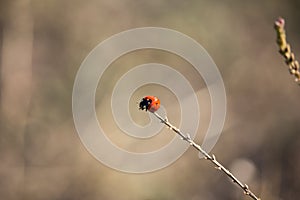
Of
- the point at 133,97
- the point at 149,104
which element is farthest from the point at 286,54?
the point at 133,97

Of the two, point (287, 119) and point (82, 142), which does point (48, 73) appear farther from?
point (287, 119)

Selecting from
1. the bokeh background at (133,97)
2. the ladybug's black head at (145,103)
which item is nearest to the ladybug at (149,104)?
the ladybug's black head at (145,103)

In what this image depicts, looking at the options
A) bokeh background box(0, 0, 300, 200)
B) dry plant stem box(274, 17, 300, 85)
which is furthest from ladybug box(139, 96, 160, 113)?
bokeh background box(0, 0, 300, 200)

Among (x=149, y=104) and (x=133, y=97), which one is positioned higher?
(x=133, y=97)

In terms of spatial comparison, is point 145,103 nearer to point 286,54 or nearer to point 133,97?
point 286,54

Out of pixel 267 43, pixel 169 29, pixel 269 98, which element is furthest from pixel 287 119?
pixel 169 29

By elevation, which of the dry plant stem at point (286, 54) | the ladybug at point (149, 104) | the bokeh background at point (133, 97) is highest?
the bokeh background at point (133, 97)

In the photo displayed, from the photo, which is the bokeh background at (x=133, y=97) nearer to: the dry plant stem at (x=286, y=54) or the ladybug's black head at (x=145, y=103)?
the ladybug's black head at (x=145, y=103)

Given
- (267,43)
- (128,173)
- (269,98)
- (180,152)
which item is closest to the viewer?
(180,152)

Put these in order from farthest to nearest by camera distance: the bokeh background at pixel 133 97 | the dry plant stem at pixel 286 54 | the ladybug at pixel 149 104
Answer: the bokeh background at pixel 133 97
the ladybug at pixel 149 104
the dry plant stem at pixel 286 54
